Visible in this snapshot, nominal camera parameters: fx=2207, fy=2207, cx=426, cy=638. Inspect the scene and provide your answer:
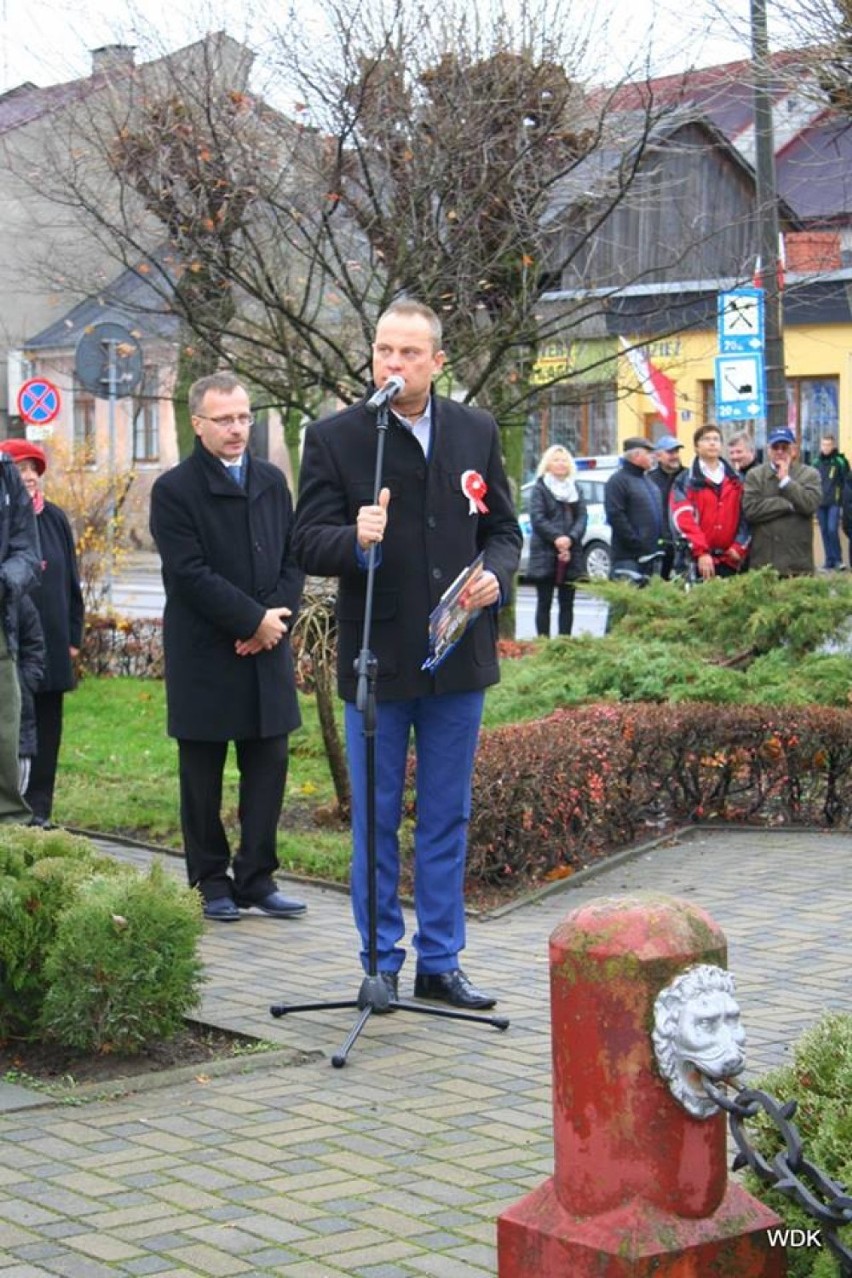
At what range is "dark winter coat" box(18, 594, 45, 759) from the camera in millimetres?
9445

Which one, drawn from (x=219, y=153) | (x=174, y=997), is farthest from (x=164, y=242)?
(x=174, y=997)

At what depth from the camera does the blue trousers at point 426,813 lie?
670 centimetres

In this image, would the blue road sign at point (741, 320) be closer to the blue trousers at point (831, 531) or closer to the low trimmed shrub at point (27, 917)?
the low trimmed shrub at point (27, 917)

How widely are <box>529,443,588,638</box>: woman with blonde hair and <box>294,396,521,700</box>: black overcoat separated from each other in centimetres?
1096

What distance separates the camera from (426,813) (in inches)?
266

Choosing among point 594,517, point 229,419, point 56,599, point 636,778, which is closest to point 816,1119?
point 229,419

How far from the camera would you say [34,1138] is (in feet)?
17.7

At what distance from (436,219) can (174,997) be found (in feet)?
25.4

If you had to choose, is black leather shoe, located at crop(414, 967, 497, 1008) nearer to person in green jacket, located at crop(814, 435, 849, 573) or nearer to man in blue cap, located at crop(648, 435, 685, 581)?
man in blue cap, located at crop(648, 435, 685, 581)

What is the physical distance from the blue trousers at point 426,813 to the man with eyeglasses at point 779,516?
8.89 meters

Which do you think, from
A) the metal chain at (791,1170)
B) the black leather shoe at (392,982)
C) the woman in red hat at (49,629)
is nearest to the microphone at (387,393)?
the black leather shoe at (392,982)

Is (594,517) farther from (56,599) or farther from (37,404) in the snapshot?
(56,599)

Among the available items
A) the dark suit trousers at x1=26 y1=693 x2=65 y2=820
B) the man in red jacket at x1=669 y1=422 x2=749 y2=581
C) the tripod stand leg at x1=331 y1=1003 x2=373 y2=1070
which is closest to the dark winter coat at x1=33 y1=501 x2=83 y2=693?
the dark suit trousers at x1=26 y1=693 x2=65 y2=820

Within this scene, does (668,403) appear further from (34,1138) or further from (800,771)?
(34,1138)
